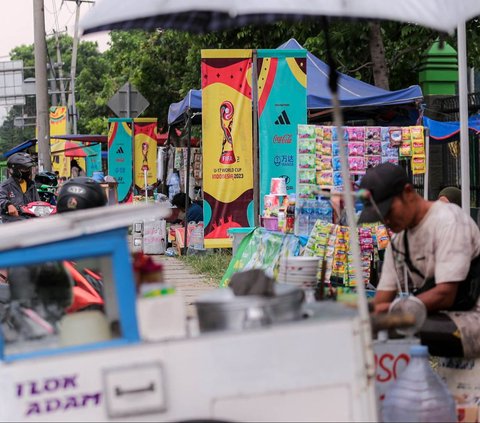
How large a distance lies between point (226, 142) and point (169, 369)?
926cm

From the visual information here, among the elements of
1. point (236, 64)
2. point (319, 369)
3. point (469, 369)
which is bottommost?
point (469, 369)

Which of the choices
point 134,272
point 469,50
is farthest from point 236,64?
point 134,272

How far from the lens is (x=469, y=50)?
16.5m

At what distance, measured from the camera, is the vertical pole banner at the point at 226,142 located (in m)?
12.2

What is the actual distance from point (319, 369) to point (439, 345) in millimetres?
1439

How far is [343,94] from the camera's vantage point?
14250 mm

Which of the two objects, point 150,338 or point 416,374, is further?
point 416,374

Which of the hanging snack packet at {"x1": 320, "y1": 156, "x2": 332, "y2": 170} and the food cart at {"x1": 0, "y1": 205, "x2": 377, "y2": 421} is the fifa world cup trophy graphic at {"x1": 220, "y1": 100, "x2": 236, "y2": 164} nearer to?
the hanging snack packet at {"x1": 320, "y1": 156, "x2": 332, "y2": 170}

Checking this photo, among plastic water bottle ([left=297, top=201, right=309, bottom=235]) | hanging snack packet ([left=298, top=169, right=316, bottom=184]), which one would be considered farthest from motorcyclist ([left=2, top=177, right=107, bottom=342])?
hanging snack packet ([left=298, top=169, right=316, bottom=184])

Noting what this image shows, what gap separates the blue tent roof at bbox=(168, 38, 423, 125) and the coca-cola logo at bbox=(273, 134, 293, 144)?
1.99m

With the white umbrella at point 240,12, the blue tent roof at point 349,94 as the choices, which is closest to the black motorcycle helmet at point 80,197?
the white umbrella at point 240,12

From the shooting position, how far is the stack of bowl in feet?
15.8

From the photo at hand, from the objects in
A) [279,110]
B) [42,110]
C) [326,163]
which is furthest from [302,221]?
[42,110]

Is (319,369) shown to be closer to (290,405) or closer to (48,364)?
(290,405)
